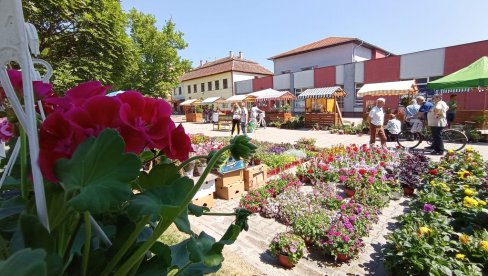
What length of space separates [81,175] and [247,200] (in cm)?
446

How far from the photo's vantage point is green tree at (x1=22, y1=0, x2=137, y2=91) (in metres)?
5.98

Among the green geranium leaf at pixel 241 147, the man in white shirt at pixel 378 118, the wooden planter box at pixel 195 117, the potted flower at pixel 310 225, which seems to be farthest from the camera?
the wooden planter box at pixel 195 117

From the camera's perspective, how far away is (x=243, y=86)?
33.3m

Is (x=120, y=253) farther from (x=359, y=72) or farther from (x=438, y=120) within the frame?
(x=359, y=72)

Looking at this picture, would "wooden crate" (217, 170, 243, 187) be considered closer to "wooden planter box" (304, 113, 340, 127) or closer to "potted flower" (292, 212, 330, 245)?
"potted flower" (292, 212, 330, 245)

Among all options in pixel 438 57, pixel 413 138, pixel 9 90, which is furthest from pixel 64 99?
pixel 438 57

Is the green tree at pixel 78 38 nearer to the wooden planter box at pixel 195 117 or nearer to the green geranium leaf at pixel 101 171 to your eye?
the green geranium leaf at pixel 101 171

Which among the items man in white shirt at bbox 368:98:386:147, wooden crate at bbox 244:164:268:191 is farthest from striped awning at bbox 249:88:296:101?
wooden crate at bbox 244:164:268:191

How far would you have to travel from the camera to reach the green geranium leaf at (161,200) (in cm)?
44

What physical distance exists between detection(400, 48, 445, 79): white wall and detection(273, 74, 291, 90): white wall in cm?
1046

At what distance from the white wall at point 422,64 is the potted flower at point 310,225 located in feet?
66.3

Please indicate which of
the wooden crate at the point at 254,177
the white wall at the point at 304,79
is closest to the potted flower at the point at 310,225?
the wooden crate at the point at 254,177

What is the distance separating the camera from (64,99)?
1.70 ft

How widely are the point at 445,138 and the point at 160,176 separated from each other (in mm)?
11648
